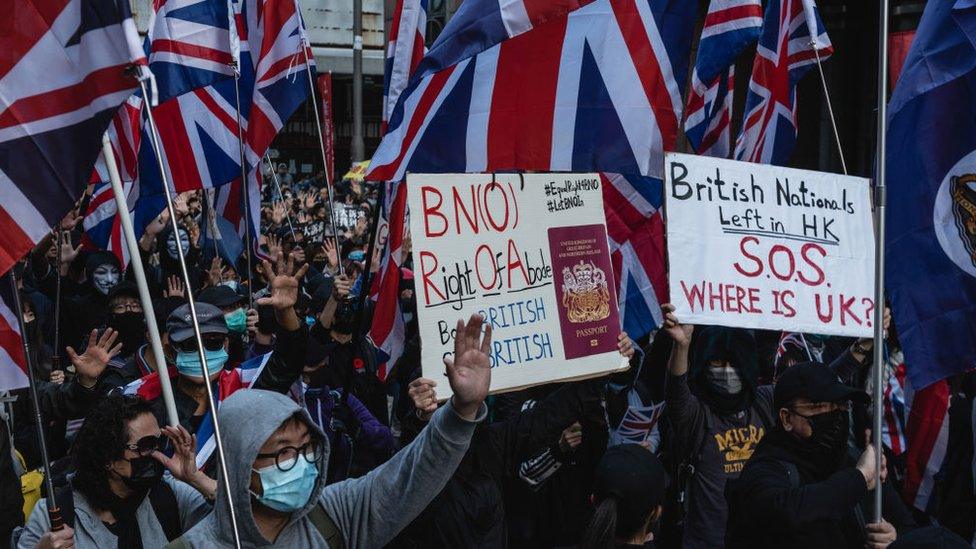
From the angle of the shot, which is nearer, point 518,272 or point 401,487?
point 401,487

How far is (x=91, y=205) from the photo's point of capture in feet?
32.0

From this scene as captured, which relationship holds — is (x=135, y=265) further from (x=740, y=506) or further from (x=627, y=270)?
(x=627, y=270)

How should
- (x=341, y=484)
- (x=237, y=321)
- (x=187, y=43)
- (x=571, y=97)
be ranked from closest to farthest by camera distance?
1. (x=341, y=484)
2. (x=571, y=97)
3. (x=237, y=321)
4. (x=187, y=43)

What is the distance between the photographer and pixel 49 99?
3.25m

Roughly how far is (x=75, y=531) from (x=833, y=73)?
1934 centimetres

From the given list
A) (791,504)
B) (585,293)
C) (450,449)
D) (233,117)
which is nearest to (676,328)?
(585,293)

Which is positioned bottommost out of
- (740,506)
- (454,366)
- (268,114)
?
(740,506)

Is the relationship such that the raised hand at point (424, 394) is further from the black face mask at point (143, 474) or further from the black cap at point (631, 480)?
the black face mask at point (143, 474)

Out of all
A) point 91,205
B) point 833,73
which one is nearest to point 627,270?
point 91,205

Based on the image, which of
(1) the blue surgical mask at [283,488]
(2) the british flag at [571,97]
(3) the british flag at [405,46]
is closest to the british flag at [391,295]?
(3) the british flag at [405,46]

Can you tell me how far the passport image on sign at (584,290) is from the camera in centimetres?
444

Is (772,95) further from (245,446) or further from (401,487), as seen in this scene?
(245,446)

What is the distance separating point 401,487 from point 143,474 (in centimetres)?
108

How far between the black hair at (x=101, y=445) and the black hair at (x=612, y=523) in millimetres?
1493
